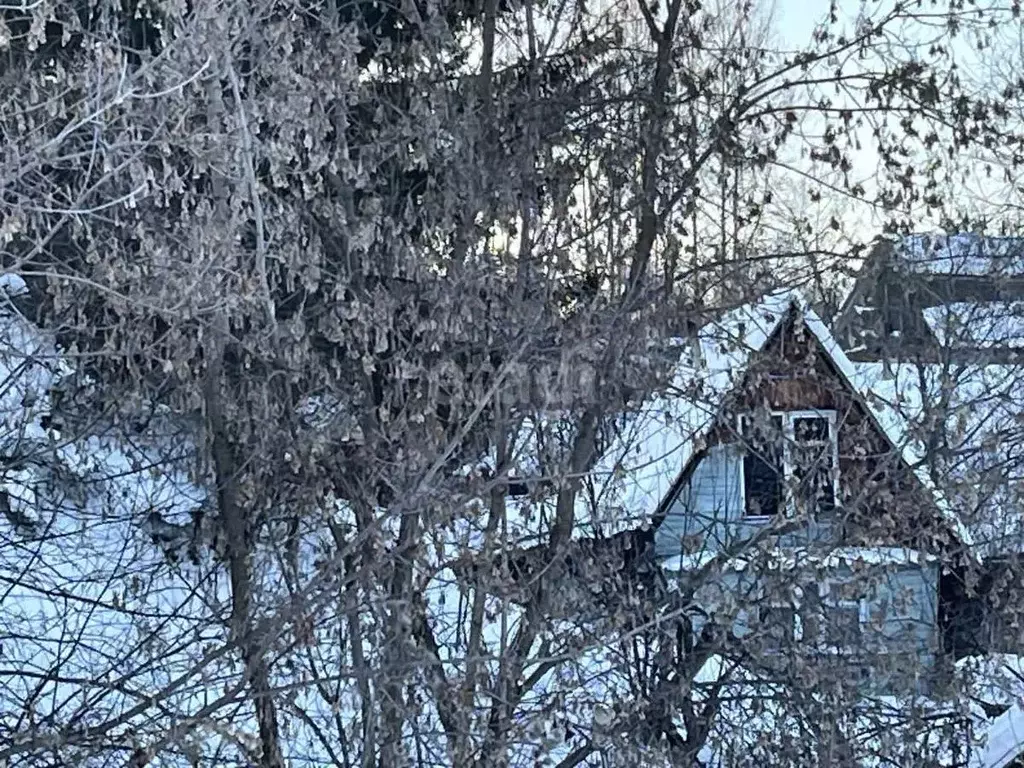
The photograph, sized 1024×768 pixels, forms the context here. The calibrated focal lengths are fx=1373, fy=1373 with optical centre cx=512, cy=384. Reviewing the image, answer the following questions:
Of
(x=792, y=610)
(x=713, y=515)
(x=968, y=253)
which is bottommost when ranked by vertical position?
(x=792, y=610)

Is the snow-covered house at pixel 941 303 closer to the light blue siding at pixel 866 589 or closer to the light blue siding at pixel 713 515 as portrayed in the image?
A: the light blue siding at pixel 713 515

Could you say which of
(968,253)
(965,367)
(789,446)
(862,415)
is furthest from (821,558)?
(968,253)

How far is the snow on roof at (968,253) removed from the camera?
8.13m

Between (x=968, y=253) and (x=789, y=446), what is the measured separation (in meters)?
1.95

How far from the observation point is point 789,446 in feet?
24.7

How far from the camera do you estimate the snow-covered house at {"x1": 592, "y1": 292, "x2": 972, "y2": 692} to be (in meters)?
7.23

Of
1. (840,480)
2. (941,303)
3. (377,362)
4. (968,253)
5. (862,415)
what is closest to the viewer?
(377,362)

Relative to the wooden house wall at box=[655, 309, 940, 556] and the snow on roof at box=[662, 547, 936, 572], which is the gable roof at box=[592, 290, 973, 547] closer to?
the wooden house wall at box=[655, 309, 940, 556]

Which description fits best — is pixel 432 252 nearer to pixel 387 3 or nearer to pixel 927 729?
pixel 387 3

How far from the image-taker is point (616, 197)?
7613 mm

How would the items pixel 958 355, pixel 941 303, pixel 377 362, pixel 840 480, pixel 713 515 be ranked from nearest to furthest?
1. pixel 377 362
2. pixel 840 480
3. pixel 713 515
4. pixel 958 355
5. pixel 941 303

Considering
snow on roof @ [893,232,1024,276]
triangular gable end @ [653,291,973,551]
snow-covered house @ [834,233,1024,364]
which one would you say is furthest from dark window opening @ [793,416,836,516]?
snow on roof @ [893,232,1024,276]

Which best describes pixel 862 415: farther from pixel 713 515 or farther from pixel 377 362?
pixel 377 362

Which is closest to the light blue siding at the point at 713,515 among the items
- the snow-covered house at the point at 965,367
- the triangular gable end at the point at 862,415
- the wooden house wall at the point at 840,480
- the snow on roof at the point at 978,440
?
the wooden house wall at the point at 840,480
